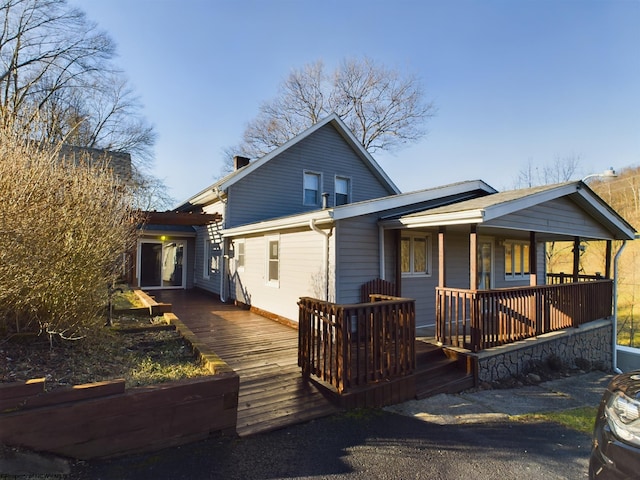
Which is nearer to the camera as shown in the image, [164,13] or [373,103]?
[164,13]

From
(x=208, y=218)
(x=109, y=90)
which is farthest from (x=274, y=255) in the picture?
(x=109, y=90)

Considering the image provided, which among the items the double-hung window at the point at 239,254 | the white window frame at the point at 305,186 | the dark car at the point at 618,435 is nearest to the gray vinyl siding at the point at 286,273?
the double-hung window at the point at 239,254

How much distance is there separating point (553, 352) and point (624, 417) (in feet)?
21.2

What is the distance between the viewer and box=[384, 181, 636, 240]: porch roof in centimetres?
573

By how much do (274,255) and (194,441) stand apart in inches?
231

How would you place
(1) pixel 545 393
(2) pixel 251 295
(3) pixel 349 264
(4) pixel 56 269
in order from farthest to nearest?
(2) pixel 251 295
(3) pixel 349 264
(1) pixel 545 393
(4) pixel 56 269

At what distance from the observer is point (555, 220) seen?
24.2 feet

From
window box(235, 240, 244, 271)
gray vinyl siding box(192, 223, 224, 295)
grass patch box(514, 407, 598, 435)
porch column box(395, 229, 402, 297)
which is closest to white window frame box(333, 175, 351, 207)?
window box(235, 240, 244, 271)

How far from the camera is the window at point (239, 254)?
10.8 metres

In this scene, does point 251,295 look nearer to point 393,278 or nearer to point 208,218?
point 208,218

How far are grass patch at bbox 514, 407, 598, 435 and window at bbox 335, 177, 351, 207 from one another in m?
9.53

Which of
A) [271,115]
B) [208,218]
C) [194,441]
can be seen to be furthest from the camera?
[271,115]

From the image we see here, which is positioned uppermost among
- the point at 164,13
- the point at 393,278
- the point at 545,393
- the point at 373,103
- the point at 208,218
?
the point at 373,103

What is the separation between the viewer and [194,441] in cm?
327
